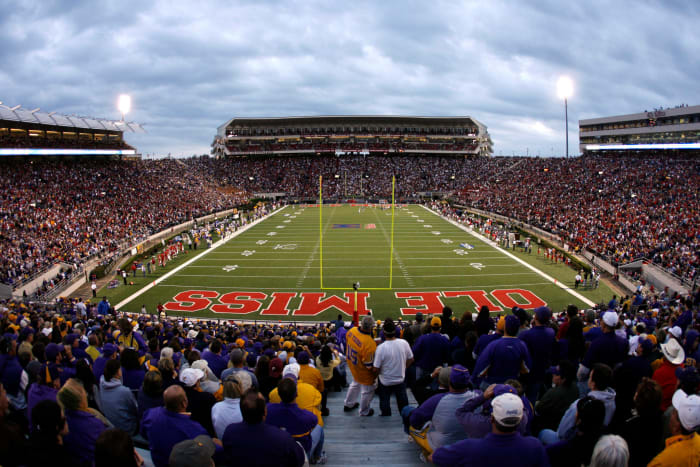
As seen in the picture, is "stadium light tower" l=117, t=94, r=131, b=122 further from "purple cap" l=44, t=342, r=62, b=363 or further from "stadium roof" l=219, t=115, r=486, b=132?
"purple cap" l=44, t=342, r=62, b=363

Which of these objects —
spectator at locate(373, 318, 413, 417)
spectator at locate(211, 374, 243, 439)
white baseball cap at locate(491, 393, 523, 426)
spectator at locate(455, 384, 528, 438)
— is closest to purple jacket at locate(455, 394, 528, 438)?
spectator at locate(455, 384, 528, 438)

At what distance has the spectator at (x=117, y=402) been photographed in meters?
4.23

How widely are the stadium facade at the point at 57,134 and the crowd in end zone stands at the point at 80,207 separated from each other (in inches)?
51.1

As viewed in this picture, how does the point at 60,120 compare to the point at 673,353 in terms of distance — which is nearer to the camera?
→ the point at 673,353

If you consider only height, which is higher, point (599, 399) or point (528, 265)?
point (599, 399)

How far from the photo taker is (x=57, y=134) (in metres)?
46.6

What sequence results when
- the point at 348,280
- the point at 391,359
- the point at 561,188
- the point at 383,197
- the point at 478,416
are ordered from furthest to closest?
the point at 383,197 < the point at 561,188 < the point at 348,280 < the point at 391,359 < the point at 478,416

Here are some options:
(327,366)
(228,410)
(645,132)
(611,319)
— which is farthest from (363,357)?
(645,132)

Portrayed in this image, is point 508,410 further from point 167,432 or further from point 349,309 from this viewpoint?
point 349,309

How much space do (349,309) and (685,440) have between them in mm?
15202

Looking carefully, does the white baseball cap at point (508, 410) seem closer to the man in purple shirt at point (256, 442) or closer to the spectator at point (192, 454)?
the man in purple shirt at point (256, 442)

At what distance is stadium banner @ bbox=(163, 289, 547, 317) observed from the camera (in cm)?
1762

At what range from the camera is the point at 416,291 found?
20000mm

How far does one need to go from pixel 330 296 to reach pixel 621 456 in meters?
17.2
